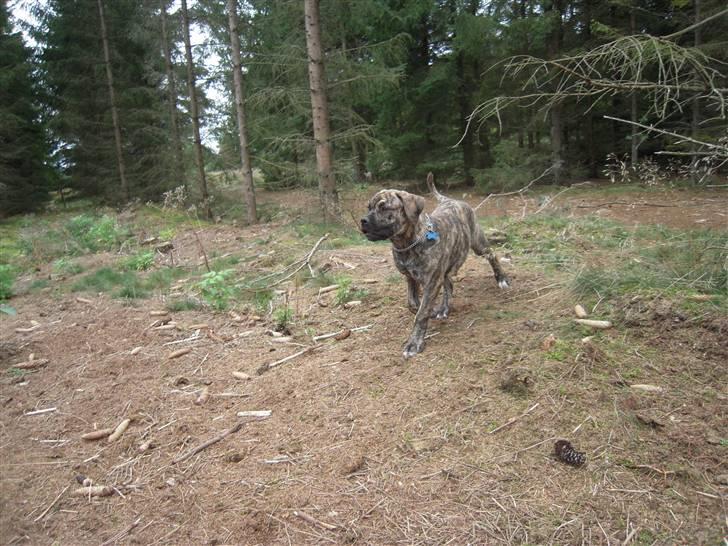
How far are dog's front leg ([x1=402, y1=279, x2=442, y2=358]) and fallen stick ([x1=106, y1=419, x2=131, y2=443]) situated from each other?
235 centimetres

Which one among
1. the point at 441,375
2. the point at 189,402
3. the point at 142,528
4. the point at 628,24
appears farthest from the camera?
the point at 628,24

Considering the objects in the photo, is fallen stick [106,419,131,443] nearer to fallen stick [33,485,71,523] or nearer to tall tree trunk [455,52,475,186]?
fallen stick [33,485,71,523]

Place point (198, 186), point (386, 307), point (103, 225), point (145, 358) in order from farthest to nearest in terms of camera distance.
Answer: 1. point (198, 186)
2. point (103, 225)
3. point (386, 307)
4. point (145, 358)

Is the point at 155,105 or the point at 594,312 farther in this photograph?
the point at 155,105

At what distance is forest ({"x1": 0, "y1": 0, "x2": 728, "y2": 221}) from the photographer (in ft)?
42.5

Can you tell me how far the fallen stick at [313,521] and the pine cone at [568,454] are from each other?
1395 millimetres

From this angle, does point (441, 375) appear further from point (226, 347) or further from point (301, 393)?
point (226, 347)

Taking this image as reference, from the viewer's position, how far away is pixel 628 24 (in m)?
15.3

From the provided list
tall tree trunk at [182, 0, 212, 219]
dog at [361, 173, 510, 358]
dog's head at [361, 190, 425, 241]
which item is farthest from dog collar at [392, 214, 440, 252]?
tall tree trunk at [182, 0, 212, 219]

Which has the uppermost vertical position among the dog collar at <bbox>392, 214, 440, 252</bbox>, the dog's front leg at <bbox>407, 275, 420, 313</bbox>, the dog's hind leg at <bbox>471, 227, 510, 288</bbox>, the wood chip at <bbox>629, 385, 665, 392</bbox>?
the dog collar at <bbox>392, 214, 440, 252</bbox>

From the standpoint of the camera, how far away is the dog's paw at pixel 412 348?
4082 millimetres

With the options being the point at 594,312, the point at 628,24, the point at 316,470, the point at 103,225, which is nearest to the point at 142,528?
the point at 316,470

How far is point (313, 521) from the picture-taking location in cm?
258

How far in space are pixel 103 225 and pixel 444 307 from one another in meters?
9.50
